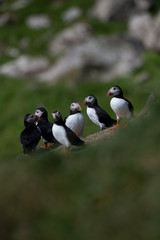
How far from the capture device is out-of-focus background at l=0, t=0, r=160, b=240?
4734 mm

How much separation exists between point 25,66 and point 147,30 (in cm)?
821

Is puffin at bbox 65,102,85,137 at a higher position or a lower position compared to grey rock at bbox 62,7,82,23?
lower

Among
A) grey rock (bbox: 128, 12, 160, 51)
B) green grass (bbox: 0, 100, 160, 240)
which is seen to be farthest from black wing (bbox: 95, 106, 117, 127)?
grey rock (bbox: 128, 12, 160, 51)

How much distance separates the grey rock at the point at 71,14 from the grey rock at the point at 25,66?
873 centimetres

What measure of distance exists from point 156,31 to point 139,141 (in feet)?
83.6

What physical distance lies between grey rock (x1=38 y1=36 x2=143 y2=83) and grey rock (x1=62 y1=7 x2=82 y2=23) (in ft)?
39.9

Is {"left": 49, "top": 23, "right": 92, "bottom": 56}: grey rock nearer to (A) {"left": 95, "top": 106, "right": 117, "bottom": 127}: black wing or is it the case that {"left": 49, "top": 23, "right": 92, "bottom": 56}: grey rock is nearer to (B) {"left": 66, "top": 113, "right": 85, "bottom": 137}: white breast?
(A) {"left": 95, "top": 106, "right": 117, "bottom": 127}: black wing

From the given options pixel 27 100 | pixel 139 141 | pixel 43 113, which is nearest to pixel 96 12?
pixel 27 100

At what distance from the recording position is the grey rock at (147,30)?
28297 millimetres

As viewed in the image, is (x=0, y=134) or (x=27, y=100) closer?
(x=0, y=134)

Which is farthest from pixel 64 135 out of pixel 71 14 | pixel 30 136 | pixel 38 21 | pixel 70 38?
pixel 71 14

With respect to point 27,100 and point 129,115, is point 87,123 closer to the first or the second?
point 27,100

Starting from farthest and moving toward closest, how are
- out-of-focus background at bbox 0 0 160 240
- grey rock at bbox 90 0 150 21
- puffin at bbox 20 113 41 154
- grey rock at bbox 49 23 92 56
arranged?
grey rock at bbox 90 0 150 21
grey rock at bbox 49 23 92 56
puffin at bbox 20 113 41 154
out-of-focus background at bbox 0 0 160 240

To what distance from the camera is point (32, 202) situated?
16.5 ft
